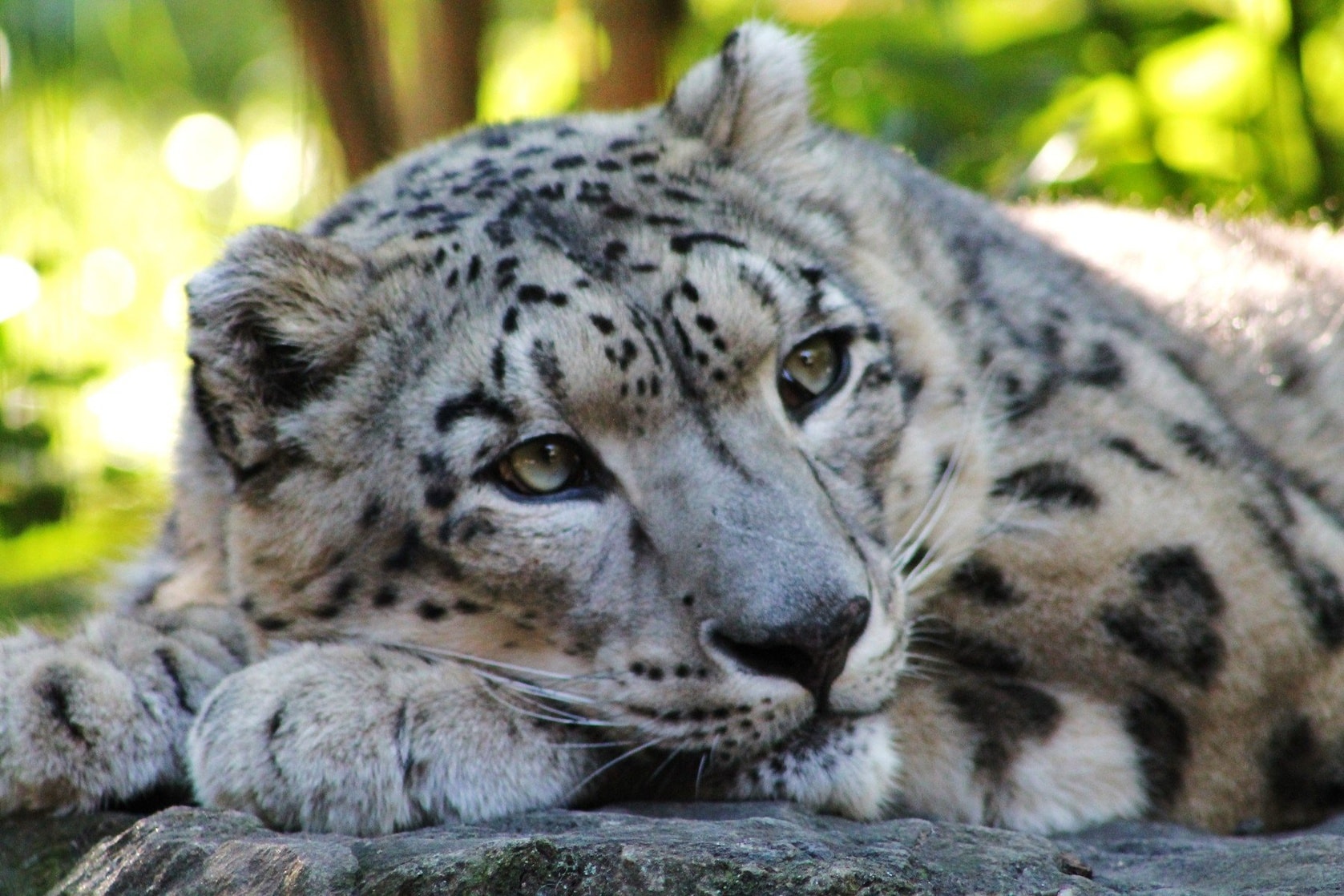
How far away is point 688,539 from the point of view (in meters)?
3.00

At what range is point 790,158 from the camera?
4152mm

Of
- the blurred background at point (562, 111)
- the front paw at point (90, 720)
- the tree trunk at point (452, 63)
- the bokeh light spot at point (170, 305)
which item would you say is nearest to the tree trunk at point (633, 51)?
the blurred background at point (562, 111)

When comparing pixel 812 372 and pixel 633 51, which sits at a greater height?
pixel 633 51

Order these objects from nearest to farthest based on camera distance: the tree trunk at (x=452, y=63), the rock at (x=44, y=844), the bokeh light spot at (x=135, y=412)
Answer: the rock at (x=44, y=844) → the bokeh light spot at (x=135, y=412) → the tree trunk at (x=452, y=63)

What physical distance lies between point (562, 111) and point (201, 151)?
6.68 metres

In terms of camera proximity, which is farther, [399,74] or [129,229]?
[399,74]

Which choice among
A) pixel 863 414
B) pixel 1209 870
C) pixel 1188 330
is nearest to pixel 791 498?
pixel 863 414

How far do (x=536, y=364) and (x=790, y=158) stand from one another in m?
1.29

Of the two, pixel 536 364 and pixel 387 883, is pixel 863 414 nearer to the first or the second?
pixel 536 364

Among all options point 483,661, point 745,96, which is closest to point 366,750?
point 483,661

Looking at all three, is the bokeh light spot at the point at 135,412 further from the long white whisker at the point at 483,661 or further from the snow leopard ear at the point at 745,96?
the long white whisker at the point at 483,661

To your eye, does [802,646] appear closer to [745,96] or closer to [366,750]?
[366,750]

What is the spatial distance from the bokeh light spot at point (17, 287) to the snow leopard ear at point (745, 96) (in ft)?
11.3

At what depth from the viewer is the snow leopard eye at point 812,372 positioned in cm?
342
